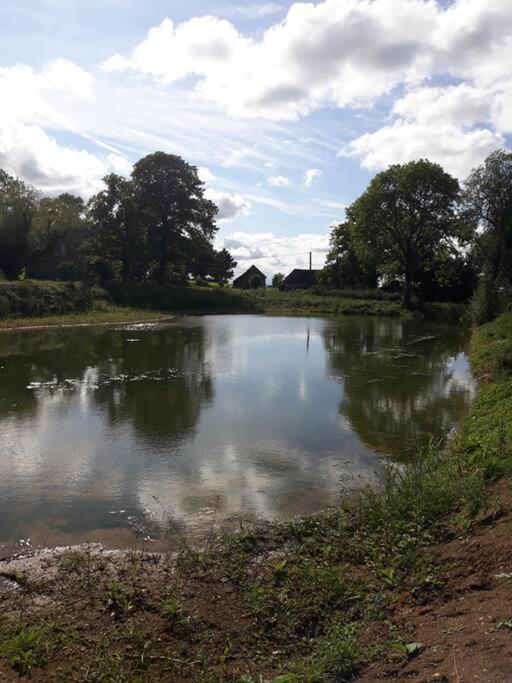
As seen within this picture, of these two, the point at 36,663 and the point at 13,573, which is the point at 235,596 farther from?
the point at 13,573

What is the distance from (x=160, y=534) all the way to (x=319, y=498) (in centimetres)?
225

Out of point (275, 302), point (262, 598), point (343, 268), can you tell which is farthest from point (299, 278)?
point (262, 598)

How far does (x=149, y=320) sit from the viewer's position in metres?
39.8

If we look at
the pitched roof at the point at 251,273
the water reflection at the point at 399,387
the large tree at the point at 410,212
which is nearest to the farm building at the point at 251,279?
the pitched roof at the point at 251,273

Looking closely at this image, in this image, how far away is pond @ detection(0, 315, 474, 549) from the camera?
705 cm

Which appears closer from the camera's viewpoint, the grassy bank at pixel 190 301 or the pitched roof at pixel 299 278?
the grassy bank at pixel 190 301

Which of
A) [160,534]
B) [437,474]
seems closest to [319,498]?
[437,474]

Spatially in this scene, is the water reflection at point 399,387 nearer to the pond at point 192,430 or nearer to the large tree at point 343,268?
the pond at point 192,430

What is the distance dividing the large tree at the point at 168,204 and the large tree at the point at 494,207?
24.0 meters

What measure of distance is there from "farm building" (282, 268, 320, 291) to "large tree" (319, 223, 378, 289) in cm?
1727

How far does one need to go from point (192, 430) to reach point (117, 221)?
41.9 m

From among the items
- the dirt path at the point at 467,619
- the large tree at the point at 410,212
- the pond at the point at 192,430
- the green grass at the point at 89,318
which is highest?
the large tree at the point at 410,212

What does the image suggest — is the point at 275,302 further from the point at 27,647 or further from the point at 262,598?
the point at 27,647

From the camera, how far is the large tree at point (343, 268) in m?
64.7
